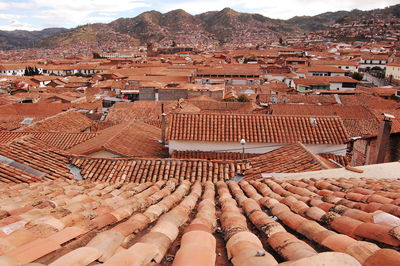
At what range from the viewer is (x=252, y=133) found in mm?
11258

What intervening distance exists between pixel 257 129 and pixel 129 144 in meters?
4.67

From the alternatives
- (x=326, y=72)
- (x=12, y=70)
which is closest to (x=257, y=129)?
(x=326, y=72)

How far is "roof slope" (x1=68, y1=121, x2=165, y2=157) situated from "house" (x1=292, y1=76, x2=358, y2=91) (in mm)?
28951

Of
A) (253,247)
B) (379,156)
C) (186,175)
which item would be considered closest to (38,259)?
(253,247)

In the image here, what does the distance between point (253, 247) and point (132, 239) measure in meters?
1.03

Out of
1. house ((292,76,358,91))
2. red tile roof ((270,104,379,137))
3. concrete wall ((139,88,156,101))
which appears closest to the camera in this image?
red tile roof ((270,104,379,137))

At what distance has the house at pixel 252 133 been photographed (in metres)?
11.0

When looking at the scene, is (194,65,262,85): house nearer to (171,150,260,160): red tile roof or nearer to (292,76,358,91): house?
(292,76,358,91): house

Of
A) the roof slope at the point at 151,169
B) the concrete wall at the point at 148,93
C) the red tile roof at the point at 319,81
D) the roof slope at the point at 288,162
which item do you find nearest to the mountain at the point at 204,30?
the red tile roof at the point at 319,81

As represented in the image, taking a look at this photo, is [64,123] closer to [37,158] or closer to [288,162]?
[37,158]

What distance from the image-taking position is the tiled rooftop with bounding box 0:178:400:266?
193 cm

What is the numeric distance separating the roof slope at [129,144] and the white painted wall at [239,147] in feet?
3.66

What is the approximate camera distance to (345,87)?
39.8 meters

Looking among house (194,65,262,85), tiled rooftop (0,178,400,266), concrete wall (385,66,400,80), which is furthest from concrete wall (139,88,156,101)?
concrete wall (385,66,400,80)
